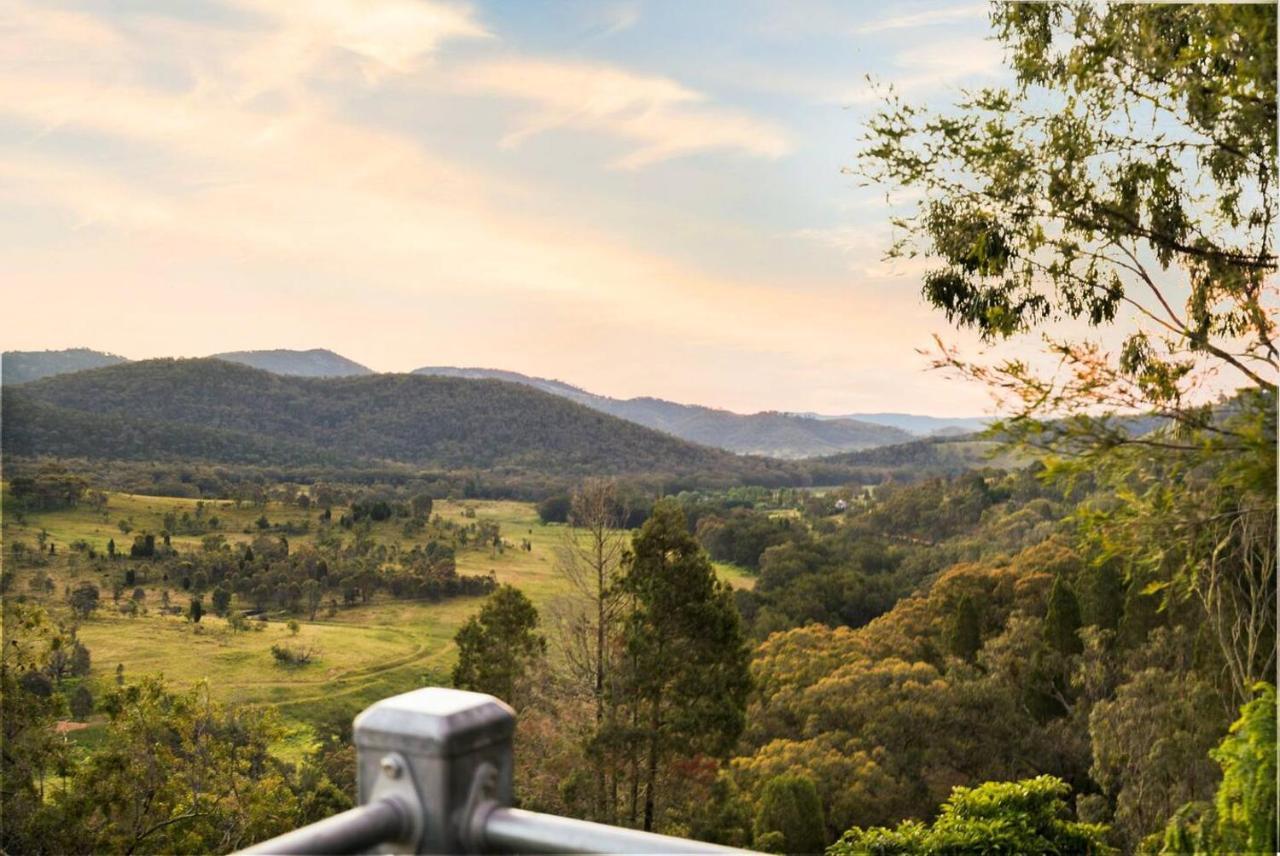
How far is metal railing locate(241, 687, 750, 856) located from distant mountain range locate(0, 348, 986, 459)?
4190 cm

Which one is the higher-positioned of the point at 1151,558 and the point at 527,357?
the point at 527,357

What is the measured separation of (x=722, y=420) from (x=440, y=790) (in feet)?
159

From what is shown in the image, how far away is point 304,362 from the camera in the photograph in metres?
49.6

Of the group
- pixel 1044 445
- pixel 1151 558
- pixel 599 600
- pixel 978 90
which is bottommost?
pixel 599 600

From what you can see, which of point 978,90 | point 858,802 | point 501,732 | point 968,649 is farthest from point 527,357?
point 501,732

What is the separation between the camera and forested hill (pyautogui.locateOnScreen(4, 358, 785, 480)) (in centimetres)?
3206

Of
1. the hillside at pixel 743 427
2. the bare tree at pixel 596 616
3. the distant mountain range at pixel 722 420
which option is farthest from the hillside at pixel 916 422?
the bare tree at pixel 596 616

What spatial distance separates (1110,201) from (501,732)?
13.8 ft

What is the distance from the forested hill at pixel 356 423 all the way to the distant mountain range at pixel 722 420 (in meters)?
1.88

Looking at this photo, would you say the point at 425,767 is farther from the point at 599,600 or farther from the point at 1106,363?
the point at 599,600

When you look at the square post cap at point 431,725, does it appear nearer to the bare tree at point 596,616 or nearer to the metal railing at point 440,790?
the metal railing at point 440,790

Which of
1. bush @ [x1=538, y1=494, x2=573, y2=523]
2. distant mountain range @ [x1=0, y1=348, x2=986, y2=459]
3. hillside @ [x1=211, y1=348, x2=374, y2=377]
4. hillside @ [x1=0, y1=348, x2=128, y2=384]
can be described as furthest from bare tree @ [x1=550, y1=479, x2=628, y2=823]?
hillside @ [x1=211, y1=348, x2=374, y2=377]

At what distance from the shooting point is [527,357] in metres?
48.0

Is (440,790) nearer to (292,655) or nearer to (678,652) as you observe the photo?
(678,652)
